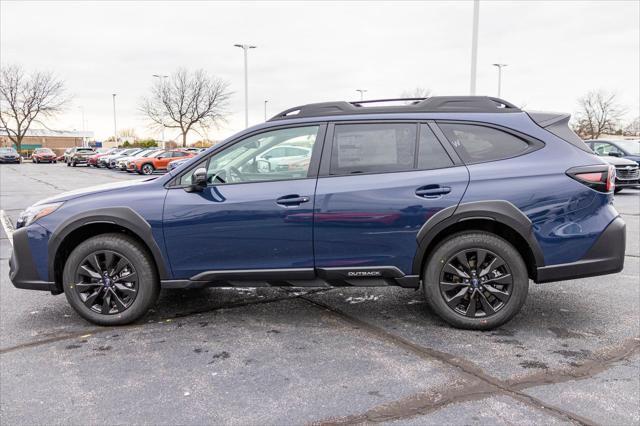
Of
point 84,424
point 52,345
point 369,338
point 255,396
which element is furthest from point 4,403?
point 369,338

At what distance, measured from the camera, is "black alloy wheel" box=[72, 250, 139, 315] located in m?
4.30

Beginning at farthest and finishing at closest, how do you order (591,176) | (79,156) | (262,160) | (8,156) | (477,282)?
(8,156) → (79,156) → (262,160) → (477,282) → (591,176)

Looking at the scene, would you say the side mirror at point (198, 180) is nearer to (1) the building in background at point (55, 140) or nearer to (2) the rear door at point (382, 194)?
(2) the rear door at point (382, 194)

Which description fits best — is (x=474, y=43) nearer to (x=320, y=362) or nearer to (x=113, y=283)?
(x=113, y=283)

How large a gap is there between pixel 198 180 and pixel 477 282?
7.62 ft

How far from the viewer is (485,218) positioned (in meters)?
4.00

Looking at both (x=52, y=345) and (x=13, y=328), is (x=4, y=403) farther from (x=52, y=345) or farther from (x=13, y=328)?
(x=13, y=328)

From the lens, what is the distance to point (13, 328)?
4.35m

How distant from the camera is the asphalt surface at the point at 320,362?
2914 mm

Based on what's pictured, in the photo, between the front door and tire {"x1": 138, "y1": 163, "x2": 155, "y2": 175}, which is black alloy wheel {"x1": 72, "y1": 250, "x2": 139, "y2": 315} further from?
tire {"x1": 138, "y1": 163, "x2": 155, "y2": 175}

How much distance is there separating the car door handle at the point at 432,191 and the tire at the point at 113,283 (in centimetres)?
225

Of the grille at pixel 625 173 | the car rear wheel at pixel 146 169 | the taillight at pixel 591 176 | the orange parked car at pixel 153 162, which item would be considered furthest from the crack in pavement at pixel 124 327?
the car rear wheel at pixel 146 169

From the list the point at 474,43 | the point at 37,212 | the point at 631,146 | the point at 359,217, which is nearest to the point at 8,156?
the point at 474,43

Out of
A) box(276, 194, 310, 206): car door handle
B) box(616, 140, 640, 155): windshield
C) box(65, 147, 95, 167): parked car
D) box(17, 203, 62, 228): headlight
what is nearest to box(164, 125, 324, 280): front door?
box(276, 194, 310, 206): car door handle
